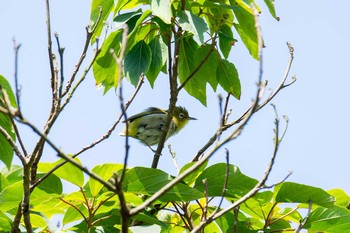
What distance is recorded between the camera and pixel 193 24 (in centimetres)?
353

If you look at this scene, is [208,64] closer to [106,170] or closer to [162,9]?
[162,9]

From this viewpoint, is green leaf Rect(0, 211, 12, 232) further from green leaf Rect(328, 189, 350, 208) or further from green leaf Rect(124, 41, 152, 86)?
green leaf Rect(328, 189, 350, 208)

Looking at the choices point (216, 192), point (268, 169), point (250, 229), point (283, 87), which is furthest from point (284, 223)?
point (268, 169)

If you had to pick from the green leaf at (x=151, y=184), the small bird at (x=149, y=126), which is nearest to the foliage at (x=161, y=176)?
the green leaf at (x=151, y=184)

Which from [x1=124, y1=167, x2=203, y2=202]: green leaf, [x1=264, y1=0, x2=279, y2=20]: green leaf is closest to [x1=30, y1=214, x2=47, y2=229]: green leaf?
[x1=124, y1=167, x2=203, y2=202]: green leaf

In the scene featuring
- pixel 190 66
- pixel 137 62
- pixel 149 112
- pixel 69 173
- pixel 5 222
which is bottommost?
pixel 5 222

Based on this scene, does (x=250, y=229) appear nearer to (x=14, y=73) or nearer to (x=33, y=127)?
(x=14, y=73)

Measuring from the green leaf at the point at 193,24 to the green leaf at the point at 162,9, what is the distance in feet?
0.34

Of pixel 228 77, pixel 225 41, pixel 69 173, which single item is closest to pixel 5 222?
pixel 69 173

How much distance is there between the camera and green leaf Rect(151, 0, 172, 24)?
3471mm

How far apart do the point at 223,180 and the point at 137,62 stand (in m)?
0.86

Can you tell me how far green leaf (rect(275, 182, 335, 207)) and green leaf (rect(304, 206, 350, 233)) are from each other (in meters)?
0.05

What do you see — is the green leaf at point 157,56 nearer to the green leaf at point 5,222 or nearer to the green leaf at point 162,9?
the green leaf at point 162,9

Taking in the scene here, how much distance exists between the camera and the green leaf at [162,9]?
11.4 feet
